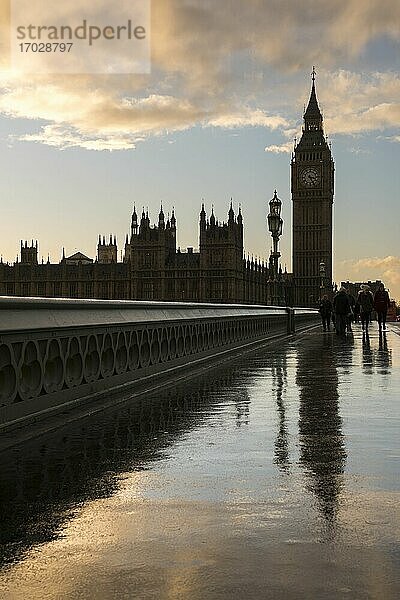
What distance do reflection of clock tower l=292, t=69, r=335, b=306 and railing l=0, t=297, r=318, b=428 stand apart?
160m

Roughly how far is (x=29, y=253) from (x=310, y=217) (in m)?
59.5

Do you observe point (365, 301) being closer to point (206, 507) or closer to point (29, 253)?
point (206, 507)

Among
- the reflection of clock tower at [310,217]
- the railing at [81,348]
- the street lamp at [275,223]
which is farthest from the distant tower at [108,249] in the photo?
the railing at [81,348]

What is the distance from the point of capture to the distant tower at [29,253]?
14700 centimetres

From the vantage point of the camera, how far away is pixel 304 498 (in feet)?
13.1

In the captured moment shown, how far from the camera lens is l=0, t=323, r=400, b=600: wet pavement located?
2.81 m

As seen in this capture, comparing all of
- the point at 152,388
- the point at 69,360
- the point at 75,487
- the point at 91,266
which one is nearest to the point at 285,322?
the point at 152,388

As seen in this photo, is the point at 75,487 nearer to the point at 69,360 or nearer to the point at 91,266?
the point at 69,360

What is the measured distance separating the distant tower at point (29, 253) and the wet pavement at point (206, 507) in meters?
143

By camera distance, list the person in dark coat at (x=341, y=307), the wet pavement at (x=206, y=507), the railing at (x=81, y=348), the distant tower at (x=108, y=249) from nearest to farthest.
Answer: the wet pavement at (x=206, y=507) < the railing at (x=81, y=348) < the person in dark coat at (x=341, y=307) < the distant tower at (x=108, y=249)

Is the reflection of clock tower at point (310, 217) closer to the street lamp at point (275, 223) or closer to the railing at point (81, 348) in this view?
the street lamp at point (275, 223)

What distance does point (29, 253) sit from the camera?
148 metres

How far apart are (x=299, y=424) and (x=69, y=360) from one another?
2.24 m

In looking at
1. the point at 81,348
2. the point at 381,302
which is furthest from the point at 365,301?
the point at 81,348
